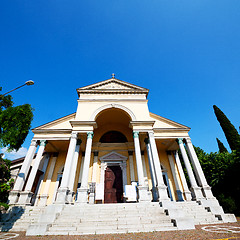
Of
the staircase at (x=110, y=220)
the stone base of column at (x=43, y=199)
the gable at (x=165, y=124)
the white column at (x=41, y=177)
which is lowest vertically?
the staircase at (x=110, y=220)

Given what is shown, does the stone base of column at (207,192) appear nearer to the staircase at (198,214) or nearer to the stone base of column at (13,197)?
the staircase at (198,214)

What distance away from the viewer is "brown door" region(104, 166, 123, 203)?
44.0 feet

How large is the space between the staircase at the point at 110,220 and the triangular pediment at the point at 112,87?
34.6 feet

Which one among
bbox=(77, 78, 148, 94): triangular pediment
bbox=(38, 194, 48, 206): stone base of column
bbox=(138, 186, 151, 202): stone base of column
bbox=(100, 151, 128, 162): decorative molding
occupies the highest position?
bbox=(77, 78, 148, 94): triangular pediment

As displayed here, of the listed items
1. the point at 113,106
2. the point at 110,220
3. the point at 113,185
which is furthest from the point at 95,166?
the point at 110,220

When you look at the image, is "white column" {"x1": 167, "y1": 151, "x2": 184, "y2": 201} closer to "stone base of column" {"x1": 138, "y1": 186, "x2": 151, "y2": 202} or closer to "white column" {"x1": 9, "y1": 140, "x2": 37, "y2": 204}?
"stone base of column" {"x1": 138, "y1": 186, "x2": 151, "y2": 202}

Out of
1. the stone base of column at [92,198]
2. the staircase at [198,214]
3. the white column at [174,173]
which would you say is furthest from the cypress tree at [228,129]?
the stone base of column at [92,198]

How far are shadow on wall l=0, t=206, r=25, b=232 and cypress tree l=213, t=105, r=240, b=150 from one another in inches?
1166

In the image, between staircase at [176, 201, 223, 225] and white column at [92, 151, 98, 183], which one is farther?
white column at [92, 151, 98, 183]

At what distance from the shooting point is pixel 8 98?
24.7 ft

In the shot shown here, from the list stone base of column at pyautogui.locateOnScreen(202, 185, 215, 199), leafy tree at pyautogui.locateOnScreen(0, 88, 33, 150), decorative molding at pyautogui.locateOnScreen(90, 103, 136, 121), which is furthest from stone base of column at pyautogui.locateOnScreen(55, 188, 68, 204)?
stone base of column at pyautogui.locateOnScreen(202, 185, 215, 199)

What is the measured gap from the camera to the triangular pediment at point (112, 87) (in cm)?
1495

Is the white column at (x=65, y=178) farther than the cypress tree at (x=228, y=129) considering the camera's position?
No

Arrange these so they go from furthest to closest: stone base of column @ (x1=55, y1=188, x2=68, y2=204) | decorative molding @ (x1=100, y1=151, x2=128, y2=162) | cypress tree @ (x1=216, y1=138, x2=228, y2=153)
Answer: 1. cypress tree @ (x1=216, y1=138, x2=228, y2=153)
2. decorative molding @ (x1=100, y1=151, x2=128, y2=162)
3. stone base of column @ (x1=55, y1=188, x2=68, y2=204)
